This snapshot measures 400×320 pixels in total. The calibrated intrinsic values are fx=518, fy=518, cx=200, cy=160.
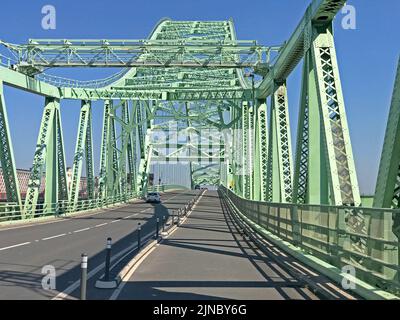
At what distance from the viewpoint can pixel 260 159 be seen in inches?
1277

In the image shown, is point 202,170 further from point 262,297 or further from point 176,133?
point 262,297

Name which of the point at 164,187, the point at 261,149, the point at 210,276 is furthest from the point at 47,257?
the point at 164,187

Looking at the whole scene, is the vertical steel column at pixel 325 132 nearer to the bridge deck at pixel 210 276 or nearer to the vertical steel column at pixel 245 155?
the bridge deck at pixel 210 276

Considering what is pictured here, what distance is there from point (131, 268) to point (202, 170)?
132 metres

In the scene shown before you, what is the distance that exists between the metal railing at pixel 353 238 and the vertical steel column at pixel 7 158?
16640 mm

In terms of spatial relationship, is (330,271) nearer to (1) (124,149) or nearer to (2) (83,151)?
(2) (83,151)

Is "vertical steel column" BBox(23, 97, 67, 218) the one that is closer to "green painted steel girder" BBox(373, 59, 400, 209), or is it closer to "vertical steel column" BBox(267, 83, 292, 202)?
"vertical steel column" BBox(267, 83, 292, 202)

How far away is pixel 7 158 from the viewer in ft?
89.4

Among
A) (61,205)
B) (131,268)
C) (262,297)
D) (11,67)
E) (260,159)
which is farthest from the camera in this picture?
(61,205)

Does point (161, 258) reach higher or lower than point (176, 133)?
lower

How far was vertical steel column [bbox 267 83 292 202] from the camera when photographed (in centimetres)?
2338

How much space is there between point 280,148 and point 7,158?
1430 cm

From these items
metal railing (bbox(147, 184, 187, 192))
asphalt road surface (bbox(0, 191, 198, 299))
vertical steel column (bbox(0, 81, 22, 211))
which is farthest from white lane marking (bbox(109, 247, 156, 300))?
metal railing (bbox(147, 184, 187, 192))

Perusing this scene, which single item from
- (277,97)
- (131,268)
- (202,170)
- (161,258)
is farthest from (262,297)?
(202,170)
